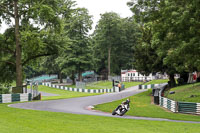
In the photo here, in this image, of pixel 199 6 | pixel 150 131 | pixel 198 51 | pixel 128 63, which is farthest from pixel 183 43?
pixel 128 63

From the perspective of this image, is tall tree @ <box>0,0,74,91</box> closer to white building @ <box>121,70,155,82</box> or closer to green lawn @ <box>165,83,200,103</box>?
green lawn @ <box>165,83,200,103</box>

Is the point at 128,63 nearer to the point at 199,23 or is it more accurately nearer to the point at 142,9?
the point at 142,9

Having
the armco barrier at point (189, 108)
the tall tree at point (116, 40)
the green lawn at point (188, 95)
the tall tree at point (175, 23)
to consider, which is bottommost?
the armco barrier at point (189, 108)

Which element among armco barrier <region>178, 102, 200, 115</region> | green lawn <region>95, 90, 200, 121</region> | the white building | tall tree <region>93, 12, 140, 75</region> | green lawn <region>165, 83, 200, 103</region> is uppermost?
tall tree <region>93, 12, 140, 75</region>

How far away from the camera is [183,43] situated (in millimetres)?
20312

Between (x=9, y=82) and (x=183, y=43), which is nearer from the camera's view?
(x=183, y=43)

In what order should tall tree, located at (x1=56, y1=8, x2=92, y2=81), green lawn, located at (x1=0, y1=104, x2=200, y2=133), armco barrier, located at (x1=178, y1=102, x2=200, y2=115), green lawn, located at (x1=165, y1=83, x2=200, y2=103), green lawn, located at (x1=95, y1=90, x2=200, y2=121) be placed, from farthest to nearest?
tall tree, located at (x1=56, y1=8, x2=92, y2=81)
green lawn, located at (x1=165, y1=83, x2=200, y2=103)
armco barrier, located at (x1=178, y1=102, x2=200, y2=115)
green lawn, located at (x1=95, y1=90, x2=200, y2=121)
green lawn, located at (x1=0, y1=104, x2=200, y2=133)

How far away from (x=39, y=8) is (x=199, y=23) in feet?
51.1

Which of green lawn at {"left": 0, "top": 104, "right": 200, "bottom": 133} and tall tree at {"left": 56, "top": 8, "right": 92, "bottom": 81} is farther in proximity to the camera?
tall tree at {"left": 56, "top": 8, "right": 92, "bottom": 81}

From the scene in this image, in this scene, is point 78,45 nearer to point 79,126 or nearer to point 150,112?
point 150,112

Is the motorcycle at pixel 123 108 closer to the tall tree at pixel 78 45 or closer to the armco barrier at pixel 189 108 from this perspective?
the armco barrier at pixel 189 108

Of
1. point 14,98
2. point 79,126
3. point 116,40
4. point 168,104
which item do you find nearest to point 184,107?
point 168,104

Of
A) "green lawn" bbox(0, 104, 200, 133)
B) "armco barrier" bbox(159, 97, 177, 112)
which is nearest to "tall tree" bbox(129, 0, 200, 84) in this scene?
"armco barrier" bbox(159, 97, 177, 112)

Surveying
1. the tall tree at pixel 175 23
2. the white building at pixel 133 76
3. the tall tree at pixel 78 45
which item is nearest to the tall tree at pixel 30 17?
the tall tree at pixel 175 23
